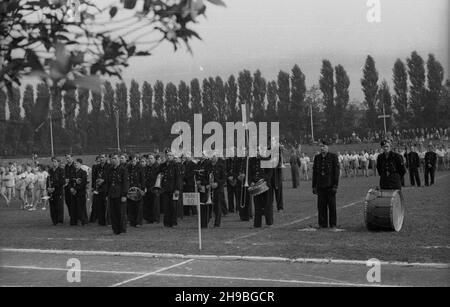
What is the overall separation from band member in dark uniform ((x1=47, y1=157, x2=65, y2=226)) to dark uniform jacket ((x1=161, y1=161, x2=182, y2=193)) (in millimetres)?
3937

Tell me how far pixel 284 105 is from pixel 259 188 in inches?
2134

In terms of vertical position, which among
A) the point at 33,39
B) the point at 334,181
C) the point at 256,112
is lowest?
the point at 334,181

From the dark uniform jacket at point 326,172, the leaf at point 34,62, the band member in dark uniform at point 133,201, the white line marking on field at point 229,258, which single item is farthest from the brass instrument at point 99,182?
the leaf at point 34,62

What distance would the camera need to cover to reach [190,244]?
11820 mm

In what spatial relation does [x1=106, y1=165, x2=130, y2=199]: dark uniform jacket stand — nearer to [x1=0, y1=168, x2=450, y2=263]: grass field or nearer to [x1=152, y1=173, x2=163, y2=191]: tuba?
[x1=0, y1=168, x2=450, y2=263]: grass field

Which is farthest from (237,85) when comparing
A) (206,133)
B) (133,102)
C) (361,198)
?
(361,198)

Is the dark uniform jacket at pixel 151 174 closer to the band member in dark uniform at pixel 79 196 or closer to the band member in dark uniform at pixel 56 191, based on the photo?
the band member in dark uniform at pixel 79 196

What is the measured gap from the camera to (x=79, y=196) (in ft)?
57.9

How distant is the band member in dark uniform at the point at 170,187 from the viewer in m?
15.6

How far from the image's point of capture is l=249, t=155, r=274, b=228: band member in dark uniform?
14.2 metres
